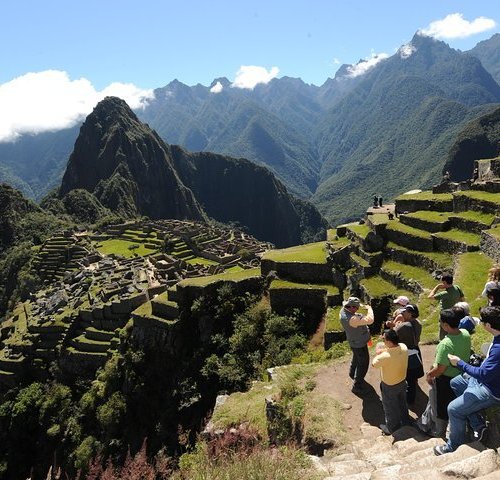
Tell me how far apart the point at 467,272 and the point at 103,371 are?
1979cm

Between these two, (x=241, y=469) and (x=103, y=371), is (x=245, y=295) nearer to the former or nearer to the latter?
(x=103, y=371)

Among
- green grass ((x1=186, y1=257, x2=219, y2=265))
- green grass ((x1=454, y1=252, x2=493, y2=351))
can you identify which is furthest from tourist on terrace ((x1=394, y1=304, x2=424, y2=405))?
green grass ((x1=186, y1=257, x2=219, y2=265))

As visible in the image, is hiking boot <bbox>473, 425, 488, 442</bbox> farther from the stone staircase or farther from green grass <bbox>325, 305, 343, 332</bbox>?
green grass <bbox>325, 305, 343, 332</bbox>

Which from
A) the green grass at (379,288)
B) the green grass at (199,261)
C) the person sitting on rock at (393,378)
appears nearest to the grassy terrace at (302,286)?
the green grass at (379,288)

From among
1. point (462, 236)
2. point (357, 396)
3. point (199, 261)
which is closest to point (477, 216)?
point (462, 236)

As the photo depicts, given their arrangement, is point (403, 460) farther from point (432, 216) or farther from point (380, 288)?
point (432, 216)

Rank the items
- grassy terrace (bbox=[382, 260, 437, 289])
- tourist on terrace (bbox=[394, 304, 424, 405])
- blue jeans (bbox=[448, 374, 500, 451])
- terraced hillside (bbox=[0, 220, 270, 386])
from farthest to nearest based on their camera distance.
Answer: terraced hillside (bbox=[0, 220, 270, 386]) → grassy terrace (bbox=[382, 260, 437, 289]) → tourist on terrace (bbox=[394, 304, 424, 405]) → blue jeans (bbox=[448, 374, 500, 451])

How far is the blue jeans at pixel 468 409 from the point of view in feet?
20.0

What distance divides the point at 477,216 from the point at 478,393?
14901mm

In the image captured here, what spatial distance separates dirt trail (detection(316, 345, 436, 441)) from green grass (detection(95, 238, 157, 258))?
5409cm

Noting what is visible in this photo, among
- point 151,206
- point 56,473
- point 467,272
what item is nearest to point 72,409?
point 56,473

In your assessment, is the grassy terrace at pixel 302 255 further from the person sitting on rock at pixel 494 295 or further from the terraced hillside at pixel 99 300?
the person sitting on rock at pixel 494 295

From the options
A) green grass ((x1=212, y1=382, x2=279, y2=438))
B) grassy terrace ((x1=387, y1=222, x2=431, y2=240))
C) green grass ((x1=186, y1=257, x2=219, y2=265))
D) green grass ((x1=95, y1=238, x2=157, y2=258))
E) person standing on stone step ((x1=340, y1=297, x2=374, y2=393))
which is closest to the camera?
person standing on stone step ((x1=340, y1=297, x2=374, y2=393))

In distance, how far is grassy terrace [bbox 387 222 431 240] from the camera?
748 inches
